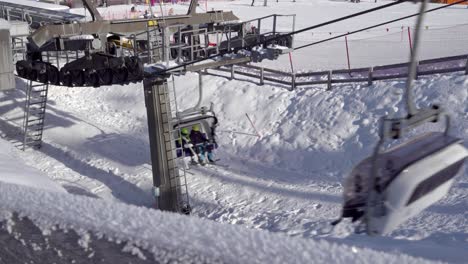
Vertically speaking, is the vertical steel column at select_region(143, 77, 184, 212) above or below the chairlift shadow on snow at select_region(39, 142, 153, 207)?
above

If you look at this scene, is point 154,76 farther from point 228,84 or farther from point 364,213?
point 364,213

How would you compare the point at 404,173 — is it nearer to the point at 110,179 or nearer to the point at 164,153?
the point at 164,153

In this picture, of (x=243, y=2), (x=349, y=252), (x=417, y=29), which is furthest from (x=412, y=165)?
(x=243, y=2)

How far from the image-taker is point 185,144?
1263cm

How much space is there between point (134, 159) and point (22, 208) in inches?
409

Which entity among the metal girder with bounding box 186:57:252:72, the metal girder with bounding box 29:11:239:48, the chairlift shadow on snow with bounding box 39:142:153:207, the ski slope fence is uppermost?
the metal girder with bounding box 29:11:239:48

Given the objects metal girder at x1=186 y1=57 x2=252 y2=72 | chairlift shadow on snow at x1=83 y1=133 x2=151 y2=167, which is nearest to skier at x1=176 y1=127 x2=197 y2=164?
chairlift shadow on snow at x1=83 y1=133 x2=151 y2=167

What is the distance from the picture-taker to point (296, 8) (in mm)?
41312

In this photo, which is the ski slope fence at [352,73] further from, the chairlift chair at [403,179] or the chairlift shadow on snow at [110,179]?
the chairlift chair at [403,179]

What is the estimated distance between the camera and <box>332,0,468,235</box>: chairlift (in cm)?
370

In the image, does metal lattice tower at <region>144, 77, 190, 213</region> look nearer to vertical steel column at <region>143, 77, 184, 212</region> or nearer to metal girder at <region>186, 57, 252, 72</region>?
vertical steel column at <region>143, 77, 184, 212</region>

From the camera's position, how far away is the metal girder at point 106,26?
11.7 meters

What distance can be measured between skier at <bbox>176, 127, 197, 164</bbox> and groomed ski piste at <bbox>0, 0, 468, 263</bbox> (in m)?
0.48

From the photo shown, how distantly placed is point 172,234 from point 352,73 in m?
14.0
